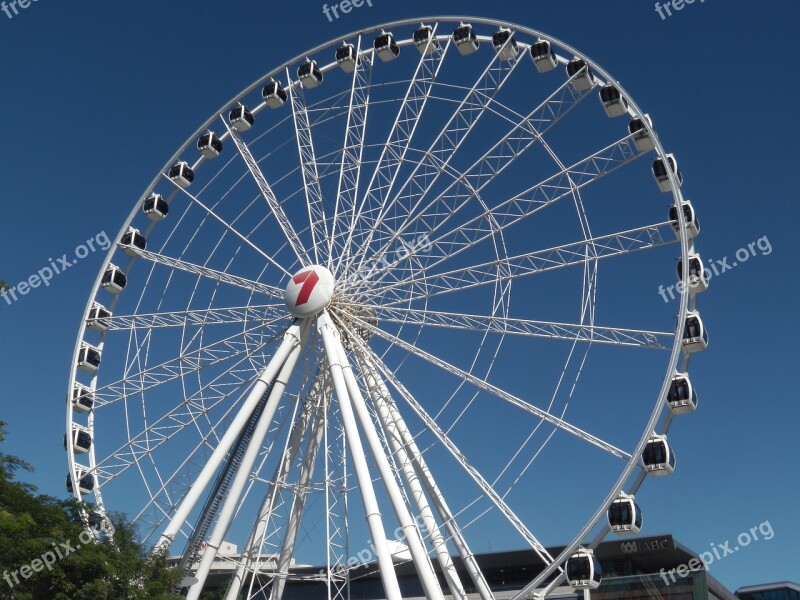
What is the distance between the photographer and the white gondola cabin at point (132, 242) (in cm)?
3688

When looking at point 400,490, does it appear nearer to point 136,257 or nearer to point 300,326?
point 300,326

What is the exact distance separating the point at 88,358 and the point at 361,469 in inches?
520

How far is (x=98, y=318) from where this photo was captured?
35.8m

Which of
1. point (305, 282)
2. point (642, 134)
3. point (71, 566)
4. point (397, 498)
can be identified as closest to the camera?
point (71, 566)

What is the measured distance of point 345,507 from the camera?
32.3 m

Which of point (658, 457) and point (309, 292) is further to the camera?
point (309, 292)

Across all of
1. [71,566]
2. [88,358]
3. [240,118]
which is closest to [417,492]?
[71,566]

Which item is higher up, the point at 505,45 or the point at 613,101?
the point at 505,45

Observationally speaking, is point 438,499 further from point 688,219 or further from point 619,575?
point 619,575

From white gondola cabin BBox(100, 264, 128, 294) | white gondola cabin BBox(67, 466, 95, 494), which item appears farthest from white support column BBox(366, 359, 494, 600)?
white gondola cabin BBox(100, 264, 128, 294)

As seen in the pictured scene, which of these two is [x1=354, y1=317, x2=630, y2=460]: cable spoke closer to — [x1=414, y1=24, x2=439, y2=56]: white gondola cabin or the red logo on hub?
the red logo on hub

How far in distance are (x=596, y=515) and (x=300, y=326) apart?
11.5 metres

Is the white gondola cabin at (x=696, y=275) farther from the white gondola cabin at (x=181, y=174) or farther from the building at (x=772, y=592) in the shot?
the building at (x=772, y=592)

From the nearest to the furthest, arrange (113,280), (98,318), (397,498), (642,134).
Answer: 1. (397,498)
2. (642,134)
3. (98,318)
4. (113,280)
